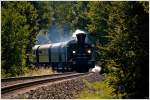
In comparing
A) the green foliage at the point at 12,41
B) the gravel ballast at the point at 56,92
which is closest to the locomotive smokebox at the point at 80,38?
the green foliage at the point at 12,41

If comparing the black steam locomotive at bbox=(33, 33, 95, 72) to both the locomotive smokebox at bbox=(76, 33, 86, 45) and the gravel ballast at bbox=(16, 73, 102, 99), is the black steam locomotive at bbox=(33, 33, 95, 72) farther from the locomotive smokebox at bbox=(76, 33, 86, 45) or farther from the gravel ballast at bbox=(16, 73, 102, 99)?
the gravel ballast at bbox=(16, 73, 102, 99)

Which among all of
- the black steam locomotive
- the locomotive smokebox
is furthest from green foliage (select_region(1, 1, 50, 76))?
the locomotive smokebox

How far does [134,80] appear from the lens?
14.5 meters

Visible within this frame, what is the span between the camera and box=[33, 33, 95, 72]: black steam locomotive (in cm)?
3288

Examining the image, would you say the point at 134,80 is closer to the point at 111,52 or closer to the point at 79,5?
the point at 111,52

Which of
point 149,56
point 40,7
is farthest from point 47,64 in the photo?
point 149,56

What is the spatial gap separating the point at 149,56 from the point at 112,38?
2.49 meters

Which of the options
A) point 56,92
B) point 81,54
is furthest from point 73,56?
point 56,92

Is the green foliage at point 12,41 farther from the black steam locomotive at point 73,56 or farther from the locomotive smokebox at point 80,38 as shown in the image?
the locomotive smokebox at point 80,38

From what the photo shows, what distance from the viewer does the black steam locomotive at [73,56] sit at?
3288 cm

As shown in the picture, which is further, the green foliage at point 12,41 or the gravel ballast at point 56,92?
the green foliage at point 12,41

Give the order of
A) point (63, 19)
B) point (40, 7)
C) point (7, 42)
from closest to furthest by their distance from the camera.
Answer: point (7, 42)
point (40, 7)
point (63, 19)

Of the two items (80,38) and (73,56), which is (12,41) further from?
(80,38)

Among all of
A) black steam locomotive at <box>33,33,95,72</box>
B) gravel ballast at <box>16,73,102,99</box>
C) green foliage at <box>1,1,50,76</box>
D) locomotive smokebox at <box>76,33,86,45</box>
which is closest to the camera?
Answer: gravel ballast at <box>16,73,102,99</box>
